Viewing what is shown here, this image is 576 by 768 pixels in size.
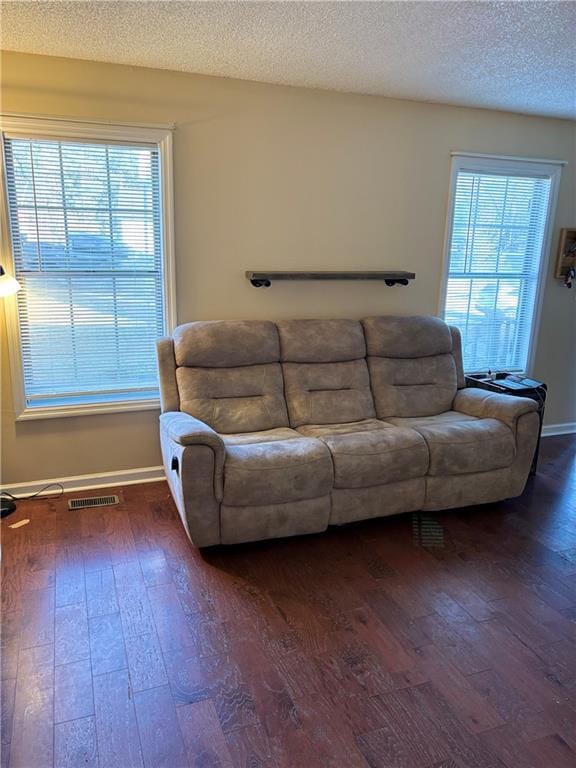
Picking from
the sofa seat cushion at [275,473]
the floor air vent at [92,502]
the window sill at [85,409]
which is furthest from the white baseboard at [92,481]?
the sofa seat cushion at [275,473]

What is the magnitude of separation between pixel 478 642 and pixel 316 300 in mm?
2277

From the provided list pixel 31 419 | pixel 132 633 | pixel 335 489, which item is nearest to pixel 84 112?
pixel 31 419

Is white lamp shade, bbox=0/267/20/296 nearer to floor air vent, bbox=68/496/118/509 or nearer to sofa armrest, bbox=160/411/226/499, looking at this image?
sofa armrest, bbox=160/411/226/499

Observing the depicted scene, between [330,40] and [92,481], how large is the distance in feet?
9.04

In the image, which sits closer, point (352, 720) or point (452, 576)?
point (352, 720)

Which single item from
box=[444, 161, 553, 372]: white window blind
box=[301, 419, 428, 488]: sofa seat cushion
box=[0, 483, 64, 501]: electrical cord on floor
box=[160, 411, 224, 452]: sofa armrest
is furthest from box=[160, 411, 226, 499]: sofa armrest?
box=[444, 161, 553, 372]: white window blind

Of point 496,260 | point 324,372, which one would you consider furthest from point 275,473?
point 496,260

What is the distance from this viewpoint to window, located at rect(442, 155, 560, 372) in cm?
388

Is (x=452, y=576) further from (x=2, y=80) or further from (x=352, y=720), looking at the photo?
(x=2, y=80)

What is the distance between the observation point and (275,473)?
250 cm

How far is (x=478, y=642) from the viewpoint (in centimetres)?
203

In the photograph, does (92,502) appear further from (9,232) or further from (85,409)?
(9,232)

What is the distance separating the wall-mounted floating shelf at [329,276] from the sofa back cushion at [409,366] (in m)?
0.30

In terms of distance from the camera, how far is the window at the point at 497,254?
3.88 meters
